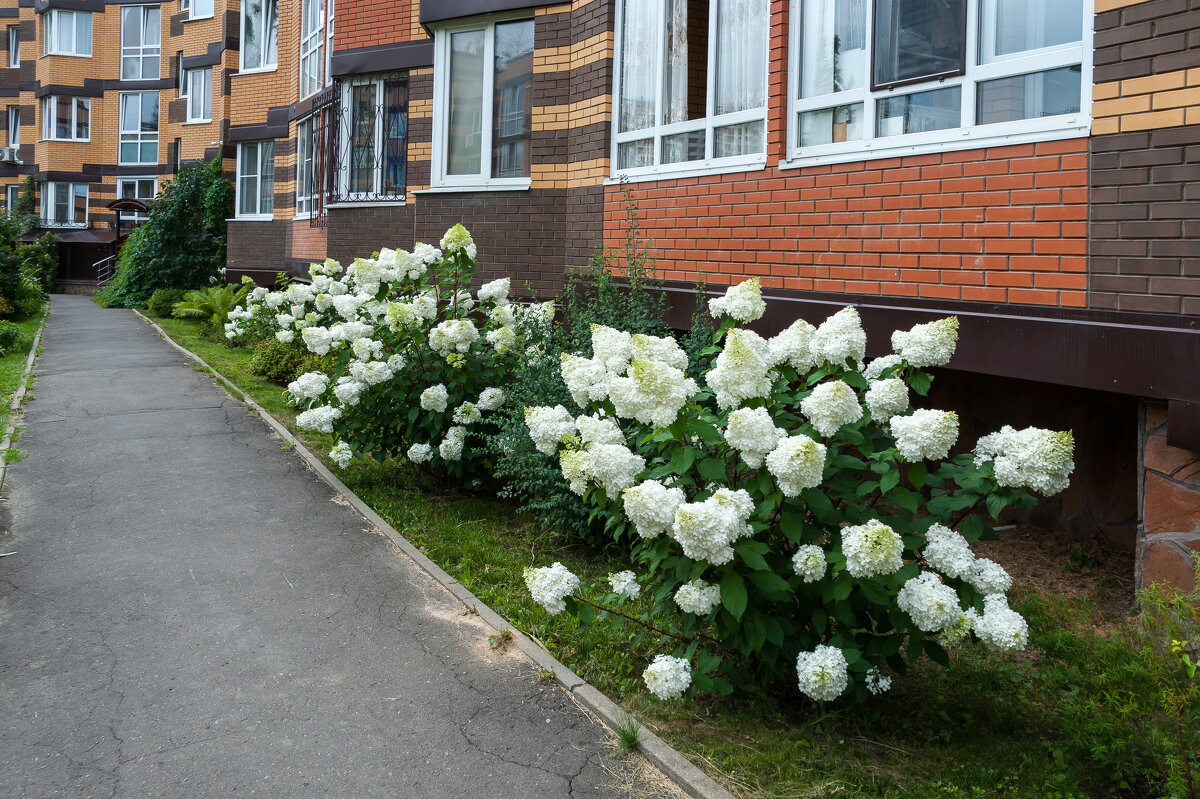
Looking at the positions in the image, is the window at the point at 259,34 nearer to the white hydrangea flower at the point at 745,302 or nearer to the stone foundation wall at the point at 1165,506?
the white hydrangea flower at the point at 745,302

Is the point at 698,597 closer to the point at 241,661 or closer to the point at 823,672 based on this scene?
the point at 823,672

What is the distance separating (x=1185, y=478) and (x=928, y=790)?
7.15 feet

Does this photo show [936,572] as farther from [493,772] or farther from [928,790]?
[493,772]

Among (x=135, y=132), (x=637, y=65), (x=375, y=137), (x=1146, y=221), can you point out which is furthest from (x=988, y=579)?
(x=135, y=132)

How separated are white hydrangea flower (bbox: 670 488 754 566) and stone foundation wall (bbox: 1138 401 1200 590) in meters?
2.40

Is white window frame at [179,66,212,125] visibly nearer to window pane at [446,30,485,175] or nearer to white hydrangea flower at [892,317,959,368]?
window pane at [446,30,485,175]

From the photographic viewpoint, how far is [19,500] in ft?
25.3

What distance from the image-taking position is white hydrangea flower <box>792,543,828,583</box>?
3639mm

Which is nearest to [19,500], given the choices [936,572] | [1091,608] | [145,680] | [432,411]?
[432,411]

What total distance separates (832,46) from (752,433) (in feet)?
14.0

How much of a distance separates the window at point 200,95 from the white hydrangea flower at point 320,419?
2952 cm

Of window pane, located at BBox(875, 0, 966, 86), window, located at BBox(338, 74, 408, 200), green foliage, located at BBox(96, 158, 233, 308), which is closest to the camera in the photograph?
window pane, located at BBox(875, 0, 966, 86)

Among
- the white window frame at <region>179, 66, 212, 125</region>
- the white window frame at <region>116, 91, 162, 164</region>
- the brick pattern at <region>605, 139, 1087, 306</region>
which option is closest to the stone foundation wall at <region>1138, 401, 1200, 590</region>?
the brick pattern at <region>605, 139, 1087, 306</region>

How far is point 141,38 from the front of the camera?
39312 mm
